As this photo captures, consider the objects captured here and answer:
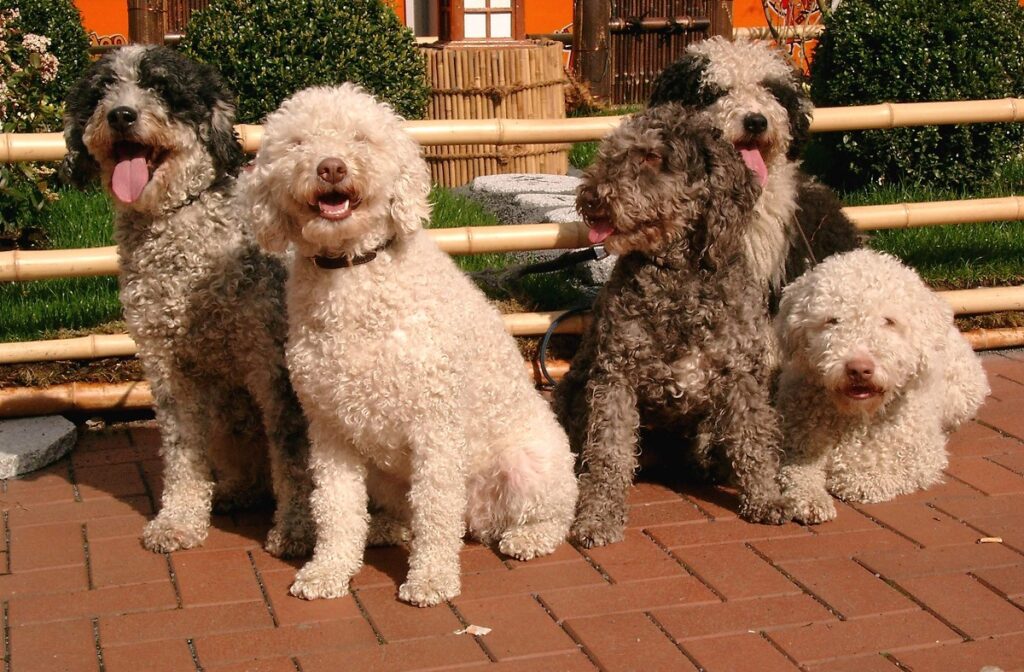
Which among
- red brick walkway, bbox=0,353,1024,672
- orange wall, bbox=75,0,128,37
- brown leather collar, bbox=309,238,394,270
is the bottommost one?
red brick walkway, bbox=0,353,1024,672

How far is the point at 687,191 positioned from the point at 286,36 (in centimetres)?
363

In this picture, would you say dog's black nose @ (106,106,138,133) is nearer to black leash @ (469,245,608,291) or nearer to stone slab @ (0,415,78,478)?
stone slab @ (0,415,78,478)

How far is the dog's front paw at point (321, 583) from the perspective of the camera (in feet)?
12.5

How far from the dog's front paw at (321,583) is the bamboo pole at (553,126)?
2041mm

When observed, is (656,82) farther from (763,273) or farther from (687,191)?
(687,191)

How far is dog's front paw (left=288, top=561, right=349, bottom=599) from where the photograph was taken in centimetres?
380

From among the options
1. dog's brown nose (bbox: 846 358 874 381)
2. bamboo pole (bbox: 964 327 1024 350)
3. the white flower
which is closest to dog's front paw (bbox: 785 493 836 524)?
dog's brown nose (bbox: 846 358 874 381)

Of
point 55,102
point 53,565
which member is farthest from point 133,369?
point 55,102

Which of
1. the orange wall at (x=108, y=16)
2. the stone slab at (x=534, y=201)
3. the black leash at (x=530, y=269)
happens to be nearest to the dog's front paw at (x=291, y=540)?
the black leash at (x=530, y=269)

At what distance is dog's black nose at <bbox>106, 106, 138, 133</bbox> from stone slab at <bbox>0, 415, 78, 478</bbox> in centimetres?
171

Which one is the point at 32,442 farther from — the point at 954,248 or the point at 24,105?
the point at 954,248

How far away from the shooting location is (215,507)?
4605 mm

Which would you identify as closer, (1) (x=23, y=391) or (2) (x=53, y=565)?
(2) (x=53, y=565)

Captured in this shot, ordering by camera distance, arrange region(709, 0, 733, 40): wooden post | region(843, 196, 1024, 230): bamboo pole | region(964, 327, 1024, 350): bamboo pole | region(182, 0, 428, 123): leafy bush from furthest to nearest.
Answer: region(709, 0, 733, 40): wooden post < region(182, 0, 428, 123): leafy bush < region(964, 327, 1024, 350): bamboo pole < region(843, 196, 1024, 230): bamboo pole
